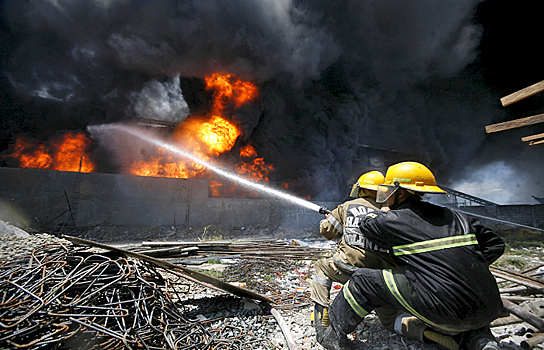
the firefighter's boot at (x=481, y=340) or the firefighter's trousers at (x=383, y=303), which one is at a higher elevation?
the firefighter's trousers at (x=383, y=303)

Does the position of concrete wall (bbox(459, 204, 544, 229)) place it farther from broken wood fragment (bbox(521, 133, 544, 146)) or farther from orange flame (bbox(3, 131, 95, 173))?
orange flame (bbox(3, 131, 95, 173))

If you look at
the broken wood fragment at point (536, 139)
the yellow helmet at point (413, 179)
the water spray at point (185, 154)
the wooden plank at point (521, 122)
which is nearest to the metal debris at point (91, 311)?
the yellow helmet at point (413, 179)

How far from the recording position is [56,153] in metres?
16.0

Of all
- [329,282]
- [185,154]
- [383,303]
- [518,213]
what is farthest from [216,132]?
[518,213]

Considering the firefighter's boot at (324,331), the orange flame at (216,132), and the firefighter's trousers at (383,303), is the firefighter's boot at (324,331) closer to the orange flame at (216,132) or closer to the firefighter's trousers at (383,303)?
the firefighter's trousers at (383,303)

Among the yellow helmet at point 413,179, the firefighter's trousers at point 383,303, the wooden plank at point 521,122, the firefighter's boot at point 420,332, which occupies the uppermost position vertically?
the wooden plank at point 521,122

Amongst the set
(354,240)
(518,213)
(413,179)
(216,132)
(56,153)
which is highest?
(216,132)

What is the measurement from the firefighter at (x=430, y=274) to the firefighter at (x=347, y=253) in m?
0.44

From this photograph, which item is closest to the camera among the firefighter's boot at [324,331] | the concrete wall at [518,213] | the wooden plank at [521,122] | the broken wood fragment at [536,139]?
the firefighter's boot at [324,331]

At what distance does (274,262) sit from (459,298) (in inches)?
186

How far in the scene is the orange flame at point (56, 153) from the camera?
15125 millimetres

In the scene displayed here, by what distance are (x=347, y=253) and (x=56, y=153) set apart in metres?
21.1

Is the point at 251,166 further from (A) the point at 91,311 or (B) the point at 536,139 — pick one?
(A) the point at 91,311

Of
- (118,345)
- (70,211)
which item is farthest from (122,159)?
(118,345)
